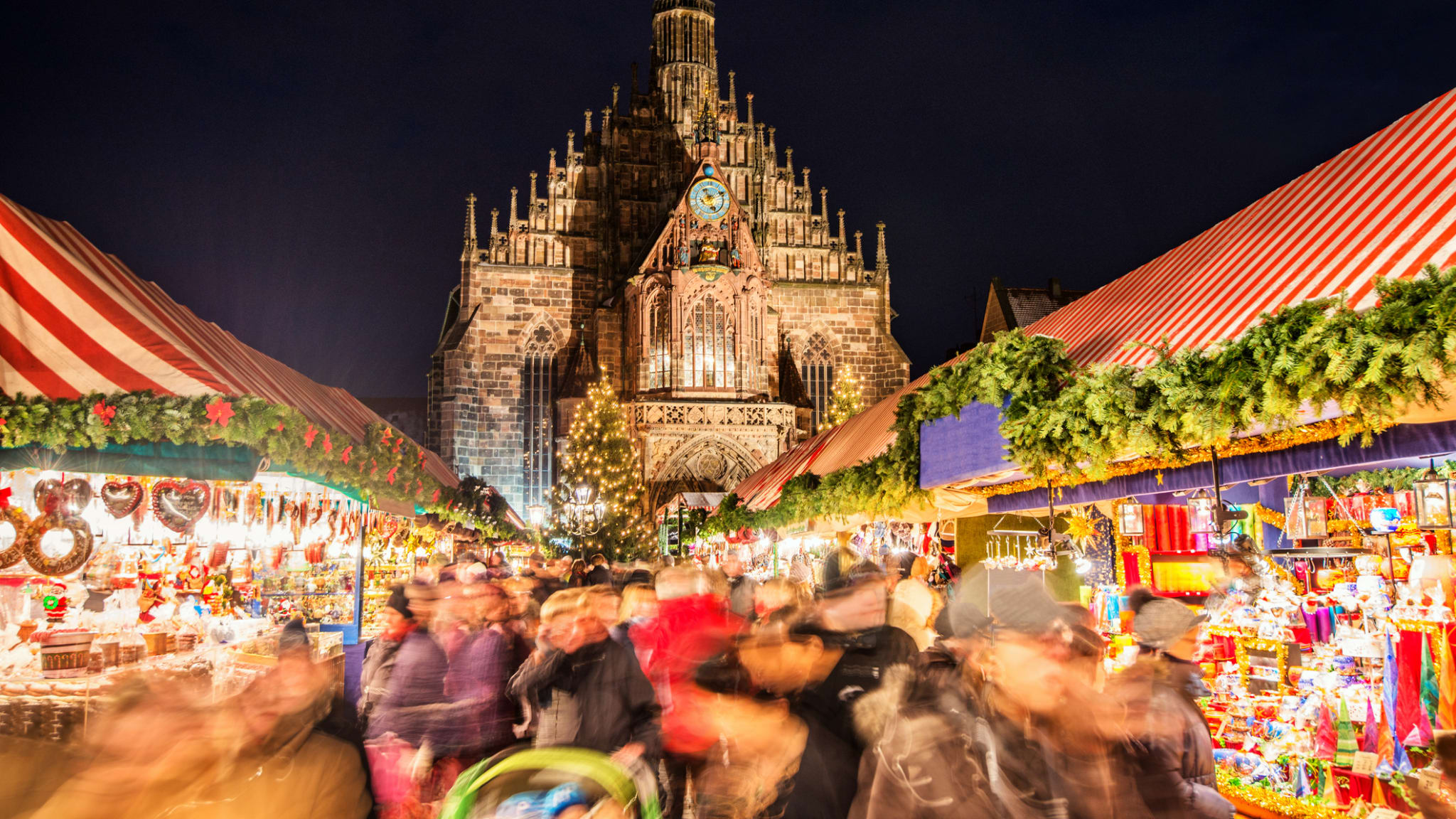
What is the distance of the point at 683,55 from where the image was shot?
115 ft

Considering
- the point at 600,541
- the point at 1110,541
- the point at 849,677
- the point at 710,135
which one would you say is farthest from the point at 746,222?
the point at 849,677

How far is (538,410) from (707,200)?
30.6 feet

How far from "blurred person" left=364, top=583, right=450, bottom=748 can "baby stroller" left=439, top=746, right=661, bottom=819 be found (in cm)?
254

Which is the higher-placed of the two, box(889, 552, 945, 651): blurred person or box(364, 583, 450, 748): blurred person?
box(889, 552, 945, 651): blurred person

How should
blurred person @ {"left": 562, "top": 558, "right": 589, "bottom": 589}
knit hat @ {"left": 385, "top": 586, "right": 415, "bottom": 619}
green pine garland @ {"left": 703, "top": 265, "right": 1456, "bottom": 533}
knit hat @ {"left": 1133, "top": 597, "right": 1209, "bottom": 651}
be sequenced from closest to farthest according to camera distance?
1. green pine garland @ {"left": 703, "top": 265, "right": 1456, "bottom": 533}
2. knit hat @ {"left": 1133, "top": 597, "right": 1209, "bottom": 651}
3. knit hat @ {"left": 385, "top": 586, "right": 415, "bottom": 619}
4. blurred person @ {"left": 562, "top": 558, "right": 589, "bottom": 589}

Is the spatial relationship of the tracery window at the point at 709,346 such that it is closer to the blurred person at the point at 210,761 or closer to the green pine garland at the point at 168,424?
the green pine garland at the point at 168,424

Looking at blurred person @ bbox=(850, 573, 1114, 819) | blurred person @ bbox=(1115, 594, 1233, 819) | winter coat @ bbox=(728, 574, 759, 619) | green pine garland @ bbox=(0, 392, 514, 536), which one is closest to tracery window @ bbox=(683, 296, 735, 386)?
winter coat @ bbox=(728, 574, 759, 619)

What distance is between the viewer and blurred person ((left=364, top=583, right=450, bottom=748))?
15.6ft

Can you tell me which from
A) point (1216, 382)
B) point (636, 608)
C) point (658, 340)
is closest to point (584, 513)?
point (658, 340)

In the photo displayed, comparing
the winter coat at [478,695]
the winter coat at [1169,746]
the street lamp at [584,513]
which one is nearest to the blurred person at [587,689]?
the winter coat at [478,695]

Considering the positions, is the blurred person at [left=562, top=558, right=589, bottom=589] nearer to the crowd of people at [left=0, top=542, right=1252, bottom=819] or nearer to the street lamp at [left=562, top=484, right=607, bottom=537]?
the crowd of people at [left=0, top=542, right=1252, bottom=819]

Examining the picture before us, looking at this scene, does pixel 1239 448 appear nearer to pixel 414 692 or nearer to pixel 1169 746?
pixel 1169 746

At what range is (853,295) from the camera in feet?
112

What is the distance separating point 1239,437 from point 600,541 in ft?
70.5
